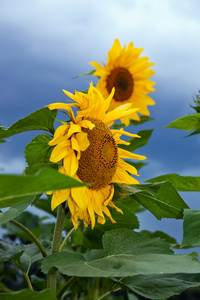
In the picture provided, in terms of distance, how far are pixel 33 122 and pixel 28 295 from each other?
332mm

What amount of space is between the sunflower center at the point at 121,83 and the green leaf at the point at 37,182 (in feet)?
4.01

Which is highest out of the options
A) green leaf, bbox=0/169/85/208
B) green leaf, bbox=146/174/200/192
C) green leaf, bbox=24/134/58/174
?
green leaf, bbox=24/134/58/174

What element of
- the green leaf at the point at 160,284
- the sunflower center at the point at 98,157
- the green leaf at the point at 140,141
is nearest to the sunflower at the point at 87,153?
the sunflower center at the point at 98,157

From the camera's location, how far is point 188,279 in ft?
2.14

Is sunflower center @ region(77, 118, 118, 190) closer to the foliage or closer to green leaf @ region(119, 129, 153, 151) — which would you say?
the foliage

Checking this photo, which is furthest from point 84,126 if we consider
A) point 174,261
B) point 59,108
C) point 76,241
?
point 76,241

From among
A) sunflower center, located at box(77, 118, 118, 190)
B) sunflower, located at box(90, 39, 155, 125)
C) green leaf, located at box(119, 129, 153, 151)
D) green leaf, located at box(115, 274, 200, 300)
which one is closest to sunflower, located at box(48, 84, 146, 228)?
sunflower center, located at box(77, 118, 118, 190)

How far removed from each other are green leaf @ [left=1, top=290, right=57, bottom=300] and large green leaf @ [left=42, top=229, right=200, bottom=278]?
0.06 m

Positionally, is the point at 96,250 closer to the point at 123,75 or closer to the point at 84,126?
the point at 84,126

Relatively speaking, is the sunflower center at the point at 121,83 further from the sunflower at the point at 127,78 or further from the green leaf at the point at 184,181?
the green leaf at the point at 184,181

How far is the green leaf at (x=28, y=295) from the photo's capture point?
0.51 meters

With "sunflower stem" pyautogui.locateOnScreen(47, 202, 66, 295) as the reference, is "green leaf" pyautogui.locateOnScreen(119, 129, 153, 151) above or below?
above

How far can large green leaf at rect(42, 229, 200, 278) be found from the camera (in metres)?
0.55

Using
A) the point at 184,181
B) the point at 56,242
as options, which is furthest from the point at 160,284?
the point at 184,181
